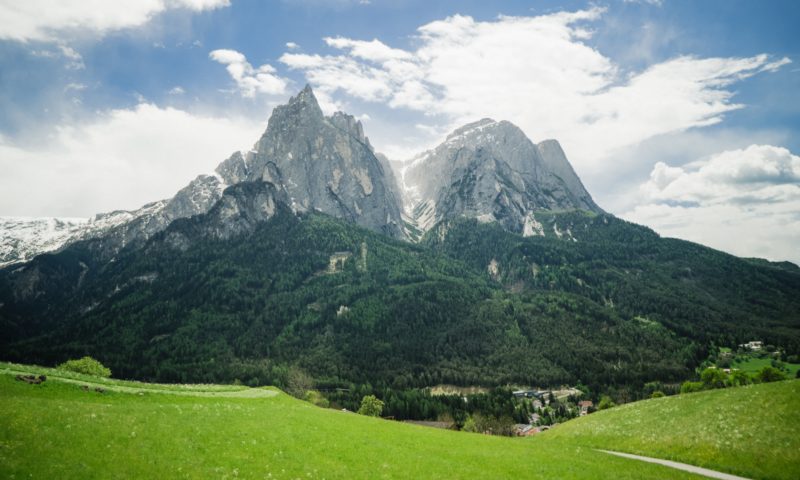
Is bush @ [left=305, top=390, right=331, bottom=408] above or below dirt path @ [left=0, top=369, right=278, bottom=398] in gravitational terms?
below

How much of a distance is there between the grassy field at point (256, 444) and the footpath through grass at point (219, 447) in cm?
9

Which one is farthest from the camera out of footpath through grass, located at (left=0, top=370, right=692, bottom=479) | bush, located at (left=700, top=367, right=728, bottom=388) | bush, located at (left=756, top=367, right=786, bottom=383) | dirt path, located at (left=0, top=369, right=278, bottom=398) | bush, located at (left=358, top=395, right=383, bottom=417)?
bush, located at (left=358, top=395, right=383, bottom=417)

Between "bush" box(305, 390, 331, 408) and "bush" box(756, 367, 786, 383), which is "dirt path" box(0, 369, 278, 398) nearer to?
"bush" box(305, 390, 331, 408)

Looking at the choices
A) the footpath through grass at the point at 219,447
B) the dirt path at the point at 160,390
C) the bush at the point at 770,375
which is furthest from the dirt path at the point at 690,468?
the bush at the point at 770,375

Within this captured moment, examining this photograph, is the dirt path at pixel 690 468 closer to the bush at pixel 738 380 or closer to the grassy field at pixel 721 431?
the grassy field at pixel 721 431

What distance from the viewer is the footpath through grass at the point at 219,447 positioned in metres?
23.3

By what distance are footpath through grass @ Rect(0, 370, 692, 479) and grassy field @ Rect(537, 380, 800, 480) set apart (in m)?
6.34

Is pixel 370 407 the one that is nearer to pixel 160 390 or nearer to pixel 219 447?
pixel 160 390

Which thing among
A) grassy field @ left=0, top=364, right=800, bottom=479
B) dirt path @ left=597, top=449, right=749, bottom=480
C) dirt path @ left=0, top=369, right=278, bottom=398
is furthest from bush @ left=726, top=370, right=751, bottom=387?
dirt path @ left=0, top=369, right=278, bottom=398

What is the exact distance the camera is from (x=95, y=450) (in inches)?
948

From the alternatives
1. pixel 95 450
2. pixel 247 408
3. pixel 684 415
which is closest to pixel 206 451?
pixel 95 450

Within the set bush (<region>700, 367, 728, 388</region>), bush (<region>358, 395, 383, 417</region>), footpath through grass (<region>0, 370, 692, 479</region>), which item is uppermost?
footpath through grass (<region>0, 370, 692, 479</region>)

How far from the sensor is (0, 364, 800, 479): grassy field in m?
23.7

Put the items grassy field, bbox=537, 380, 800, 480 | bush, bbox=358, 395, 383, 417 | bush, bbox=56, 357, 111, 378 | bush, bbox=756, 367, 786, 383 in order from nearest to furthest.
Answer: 1. grassy field, bbox=537, 380, 800, 480
2. bush, bbox=56, 357, 111, 378
3. bush, bbox=756, 367, 786, 383
4. bush, bbox=358, 395, 383, 417
